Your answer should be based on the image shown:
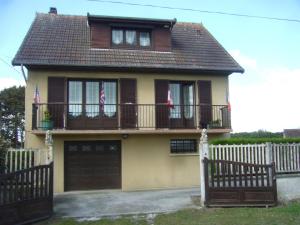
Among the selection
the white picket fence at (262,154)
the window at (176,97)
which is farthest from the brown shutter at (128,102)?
the white picket fence at (262,154)

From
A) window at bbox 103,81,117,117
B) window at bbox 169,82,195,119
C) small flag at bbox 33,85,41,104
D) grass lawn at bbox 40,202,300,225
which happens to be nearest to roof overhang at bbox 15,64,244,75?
window at bbox 103,81,117,117

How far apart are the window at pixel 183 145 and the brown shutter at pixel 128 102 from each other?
229 cm

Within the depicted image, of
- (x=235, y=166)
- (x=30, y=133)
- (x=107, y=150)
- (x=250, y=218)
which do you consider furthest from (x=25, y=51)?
Answer: (x=250, y=218)

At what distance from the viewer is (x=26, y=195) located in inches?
396

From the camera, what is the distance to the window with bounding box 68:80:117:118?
16.9 meters

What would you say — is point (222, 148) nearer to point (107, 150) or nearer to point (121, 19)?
point (107, 150)

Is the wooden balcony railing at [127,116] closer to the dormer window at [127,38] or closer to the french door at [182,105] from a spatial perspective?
the french door at [182,105]

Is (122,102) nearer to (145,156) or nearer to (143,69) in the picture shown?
(143,69)

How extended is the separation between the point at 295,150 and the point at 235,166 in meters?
5.04

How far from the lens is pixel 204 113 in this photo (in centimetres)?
1773

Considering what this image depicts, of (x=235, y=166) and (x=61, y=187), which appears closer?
(x=235, y=166)

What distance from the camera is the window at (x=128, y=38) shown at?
18438 mm

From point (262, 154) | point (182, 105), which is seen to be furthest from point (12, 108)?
point (262, 154)

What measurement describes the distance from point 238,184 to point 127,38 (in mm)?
9523
